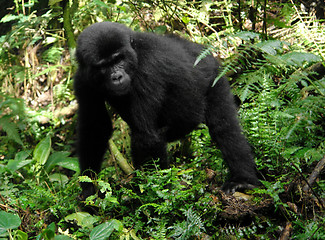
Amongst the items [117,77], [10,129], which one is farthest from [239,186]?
[10,129]

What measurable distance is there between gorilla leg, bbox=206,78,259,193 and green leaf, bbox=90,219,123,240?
152cm

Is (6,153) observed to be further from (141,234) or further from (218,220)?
(218,220)

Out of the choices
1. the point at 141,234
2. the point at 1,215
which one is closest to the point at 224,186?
the point at 141,234

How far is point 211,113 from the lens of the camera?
455 centimetres

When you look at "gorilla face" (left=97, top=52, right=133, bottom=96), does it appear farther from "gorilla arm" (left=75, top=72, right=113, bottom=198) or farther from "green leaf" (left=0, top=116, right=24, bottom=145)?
"green leaf" (left=0, top=116, right=24, bottom=145)

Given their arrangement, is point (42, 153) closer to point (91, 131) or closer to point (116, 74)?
point (91, 131)

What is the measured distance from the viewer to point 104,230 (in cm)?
298

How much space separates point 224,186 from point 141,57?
5.93 feet

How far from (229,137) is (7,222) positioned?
103 inches

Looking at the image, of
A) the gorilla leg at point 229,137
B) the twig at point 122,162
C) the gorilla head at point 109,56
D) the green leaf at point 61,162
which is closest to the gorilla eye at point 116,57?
the gorilla head at point 109,56

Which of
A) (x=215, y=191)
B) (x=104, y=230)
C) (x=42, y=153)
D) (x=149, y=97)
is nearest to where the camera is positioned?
(x=104, y=230)

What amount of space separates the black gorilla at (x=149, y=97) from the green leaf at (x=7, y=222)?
93 centimetres

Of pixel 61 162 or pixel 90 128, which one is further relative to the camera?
pixel 61 162

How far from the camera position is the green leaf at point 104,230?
2.90m
